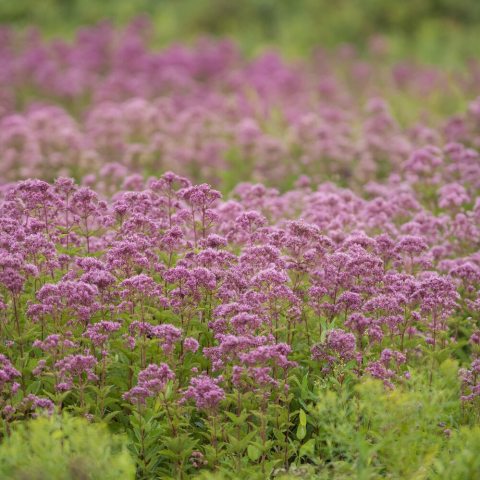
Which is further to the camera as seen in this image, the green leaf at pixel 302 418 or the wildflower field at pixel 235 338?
the green leaf at pixel 302 418

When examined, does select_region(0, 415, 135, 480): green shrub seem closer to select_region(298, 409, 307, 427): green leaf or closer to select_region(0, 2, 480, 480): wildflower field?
select_region(0, 2, 480, 480): wildflower field

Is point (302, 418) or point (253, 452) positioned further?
point (302, 418)

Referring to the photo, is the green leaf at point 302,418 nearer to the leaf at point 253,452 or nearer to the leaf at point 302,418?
the leaf at point 302,418

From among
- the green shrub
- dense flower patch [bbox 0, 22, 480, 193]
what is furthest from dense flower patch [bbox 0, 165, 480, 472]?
dense flower patch [bbox 0, 22, 480, 193]

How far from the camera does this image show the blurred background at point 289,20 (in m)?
26.0

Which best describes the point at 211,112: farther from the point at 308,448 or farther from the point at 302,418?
the point at 308,448

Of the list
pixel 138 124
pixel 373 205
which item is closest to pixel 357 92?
pixel 138 124

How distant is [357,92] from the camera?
2020cm

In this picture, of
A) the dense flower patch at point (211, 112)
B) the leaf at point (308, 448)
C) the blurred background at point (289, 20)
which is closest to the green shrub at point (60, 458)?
the leaf at point (308, 448)

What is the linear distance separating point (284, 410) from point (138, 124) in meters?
9.62

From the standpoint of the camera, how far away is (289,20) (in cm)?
2869

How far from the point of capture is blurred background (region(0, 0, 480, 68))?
25969 millimetres

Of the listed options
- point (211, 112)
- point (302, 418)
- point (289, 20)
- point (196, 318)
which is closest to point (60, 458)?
point (302, 418)

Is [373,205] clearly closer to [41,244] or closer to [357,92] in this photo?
[41,244]
